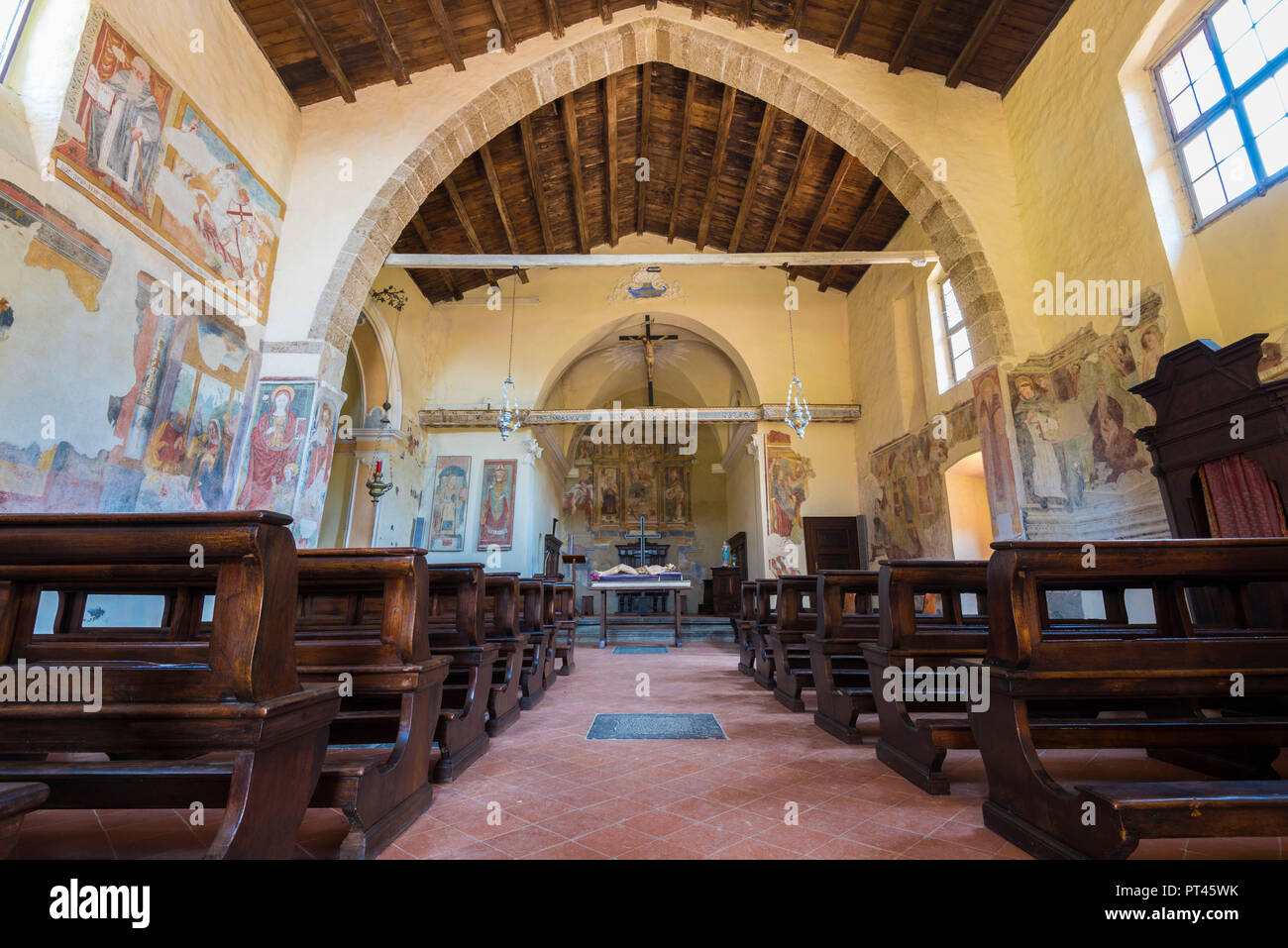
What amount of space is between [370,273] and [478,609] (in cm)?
577

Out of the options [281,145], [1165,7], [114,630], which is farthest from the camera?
[281,145]

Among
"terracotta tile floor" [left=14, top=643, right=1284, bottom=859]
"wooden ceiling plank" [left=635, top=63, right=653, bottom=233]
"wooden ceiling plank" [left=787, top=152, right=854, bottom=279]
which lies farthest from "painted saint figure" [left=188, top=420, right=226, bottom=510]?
"wooden ceiling plank" [left=787, top=152, right=854, bottom=279]

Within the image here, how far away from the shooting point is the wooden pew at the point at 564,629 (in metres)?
6.45

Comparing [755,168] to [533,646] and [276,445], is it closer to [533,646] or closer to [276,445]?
[276,445]

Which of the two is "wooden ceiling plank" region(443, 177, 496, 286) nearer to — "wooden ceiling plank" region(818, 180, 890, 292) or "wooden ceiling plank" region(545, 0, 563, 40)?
"wooden ceiling plank" region(545, 0, 563, 40)

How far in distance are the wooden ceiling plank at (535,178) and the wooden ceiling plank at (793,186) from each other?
4183 millimetres

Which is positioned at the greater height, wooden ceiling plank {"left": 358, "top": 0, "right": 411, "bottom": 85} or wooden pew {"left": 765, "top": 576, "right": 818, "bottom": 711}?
wooden ceiling plank {"left": 358, "top": 0, "right": 411, "bottom": 85}

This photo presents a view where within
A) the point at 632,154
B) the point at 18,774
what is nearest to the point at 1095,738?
the point at 18,774

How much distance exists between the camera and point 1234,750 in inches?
98.3

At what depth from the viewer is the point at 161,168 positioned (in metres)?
5.21

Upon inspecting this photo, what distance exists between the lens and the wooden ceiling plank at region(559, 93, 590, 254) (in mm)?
8868

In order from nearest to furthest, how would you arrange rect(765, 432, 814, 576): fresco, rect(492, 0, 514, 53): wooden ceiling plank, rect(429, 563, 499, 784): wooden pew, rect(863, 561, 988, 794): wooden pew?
rect(863, 561, 988, 794): wooden pew
rect(429, 563, 499, 784): wooden pew
rect(492, 0, 514, 53): wooden ceiling plank
rect(765, 432, 814, 576): fresco

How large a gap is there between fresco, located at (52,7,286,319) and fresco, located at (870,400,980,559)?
8844mm

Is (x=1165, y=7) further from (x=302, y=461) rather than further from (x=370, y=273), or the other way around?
(x=302, y=461)
